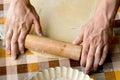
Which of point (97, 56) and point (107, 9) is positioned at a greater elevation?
point (107, 9)

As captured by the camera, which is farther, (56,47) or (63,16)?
(63,16)

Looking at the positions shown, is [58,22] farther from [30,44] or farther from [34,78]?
[34,78]

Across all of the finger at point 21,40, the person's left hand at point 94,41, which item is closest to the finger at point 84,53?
the person's left hand at point 94,41

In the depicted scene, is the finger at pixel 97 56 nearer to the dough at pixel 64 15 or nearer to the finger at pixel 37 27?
the dough at pixel 64 15

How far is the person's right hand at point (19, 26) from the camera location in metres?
1.04

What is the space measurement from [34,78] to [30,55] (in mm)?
144

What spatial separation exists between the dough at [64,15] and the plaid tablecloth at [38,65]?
0.33 feet

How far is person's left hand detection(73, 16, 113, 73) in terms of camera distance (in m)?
0.97

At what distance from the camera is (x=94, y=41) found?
98 centimetres

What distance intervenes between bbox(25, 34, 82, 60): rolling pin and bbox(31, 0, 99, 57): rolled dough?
78 mm

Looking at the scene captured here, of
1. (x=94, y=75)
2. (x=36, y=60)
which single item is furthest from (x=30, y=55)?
(x=94, y=75)

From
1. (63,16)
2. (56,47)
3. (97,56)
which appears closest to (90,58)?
(97,56)

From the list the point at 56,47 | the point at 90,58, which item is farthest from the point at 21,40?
the point at 90,58

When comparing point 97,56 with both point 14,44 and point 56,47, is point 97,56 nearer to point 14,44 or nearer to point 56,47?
point 56,47
